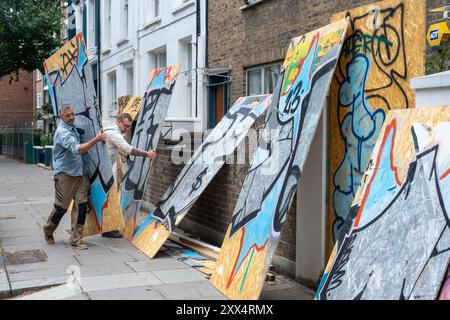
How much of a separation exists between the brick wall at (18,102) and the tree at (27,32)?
21427 millimetres

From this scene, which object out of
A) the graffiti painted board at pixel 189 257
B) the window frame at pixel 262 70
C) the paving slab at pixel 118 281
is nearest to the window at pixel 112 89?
the window frame at pixel 262 70

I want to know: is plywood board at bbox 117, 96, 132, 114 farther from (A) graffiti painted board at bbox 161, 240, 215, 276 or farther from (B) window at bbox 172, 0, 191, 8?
(A) graffiti painted board at bbox 161, 240, 215, 276

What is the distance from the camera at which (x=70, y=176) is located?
7.29m

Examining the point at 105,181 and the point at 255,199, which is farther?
the point at 105,181

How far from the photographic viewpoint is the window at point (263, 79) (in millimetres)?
11086

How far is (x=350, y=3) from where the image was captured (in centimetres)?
874

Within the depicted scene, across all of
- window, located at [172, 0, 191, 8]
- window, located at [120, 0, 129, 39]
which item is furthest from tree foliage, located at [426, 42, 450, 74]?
window, located at [120, 0, 129, 39]

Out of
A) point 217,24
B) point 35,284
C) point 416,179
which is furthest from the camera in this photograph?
point 217,24

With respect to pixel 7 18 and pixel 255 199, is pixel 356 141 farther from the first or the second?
pixel 7 18

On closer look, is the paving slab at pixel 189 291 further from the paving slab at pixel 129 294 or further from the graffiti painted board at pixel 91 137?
the graffiti painted board at pixel 91 137

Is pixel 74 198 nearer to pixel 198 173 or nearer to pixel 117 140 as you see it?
pixel 117 140

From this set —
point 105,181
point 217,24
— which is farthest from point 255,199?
point 217,24

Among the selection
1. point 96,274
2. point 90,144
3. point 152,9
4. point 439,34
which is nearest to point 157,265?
point 96,274
